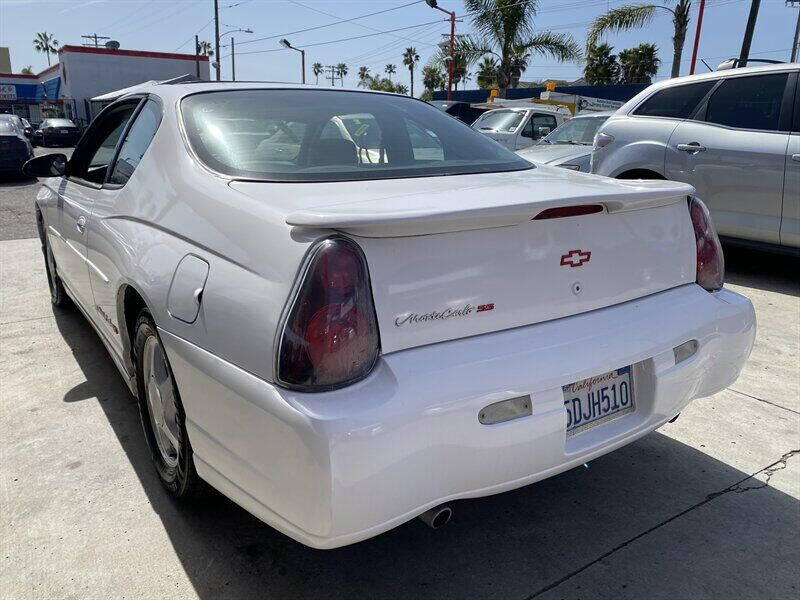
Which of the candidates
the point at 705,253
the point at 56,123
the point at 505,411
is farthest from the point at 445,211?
the point at 56,123

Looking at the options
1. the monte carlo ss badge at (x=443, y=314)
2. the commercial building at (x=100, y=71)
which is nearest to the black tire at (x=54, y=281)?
the monte carlo ss badge at (x=443, y=314)

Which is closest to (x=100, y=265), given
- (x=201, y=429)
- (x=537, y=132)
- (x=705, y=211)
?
(x=201, y=429)

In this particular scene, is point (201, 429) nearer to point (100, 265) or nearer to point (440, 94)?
point (100, 265)

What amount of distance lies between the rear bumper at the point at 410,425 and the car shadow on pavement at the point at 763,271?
408 centimetres

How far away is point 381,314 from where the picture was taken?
66.4 inches

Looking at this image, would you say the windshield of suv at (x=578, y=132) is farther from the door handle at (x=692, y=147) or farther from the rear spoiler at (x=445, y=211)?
the rear spoiler at (x=445, y=211)

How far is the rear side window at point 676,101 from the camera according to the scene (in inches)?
230

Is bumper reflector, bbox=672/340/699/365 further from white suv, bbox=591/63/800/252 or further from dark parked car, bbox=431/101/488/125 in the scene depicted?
dark parked car, bbox=431/101/488/125

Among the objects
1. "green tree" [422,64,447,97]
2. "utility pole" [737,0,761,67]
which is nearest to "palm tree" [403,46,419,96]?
"green tree" [422,64,447,97]

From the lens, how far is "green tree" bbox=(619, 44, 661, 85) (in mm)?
39938

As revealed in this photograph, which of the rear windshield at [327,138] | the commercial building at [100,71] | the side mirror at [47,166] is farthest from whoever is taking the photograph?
the commercial building at [100,71]

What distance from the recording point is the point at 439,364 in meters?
1.71

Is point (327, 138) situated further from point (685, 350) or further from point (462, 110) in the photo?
point (462, 110)

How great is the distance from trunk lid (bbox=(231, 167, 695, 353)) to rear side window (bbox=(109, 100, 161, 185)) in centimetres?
89
